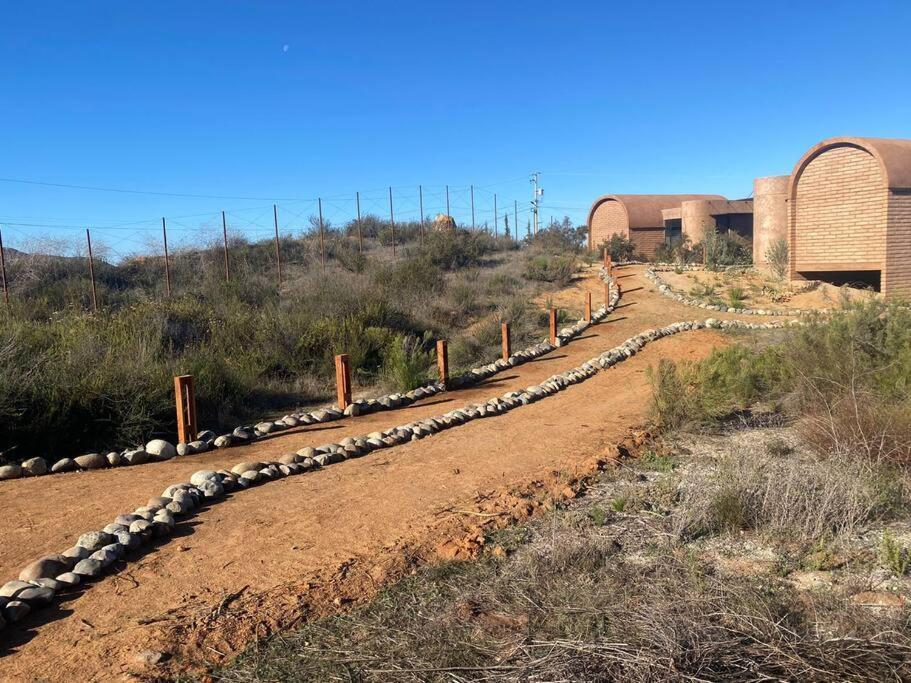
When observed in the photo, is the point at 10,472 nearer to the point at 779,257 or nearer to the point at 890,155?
the point at 890,155

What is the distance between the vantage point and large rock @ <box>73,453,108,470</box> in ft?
23.4

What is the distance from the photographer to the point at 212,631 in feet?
12.5

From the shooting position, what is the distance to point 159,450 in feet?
25.1

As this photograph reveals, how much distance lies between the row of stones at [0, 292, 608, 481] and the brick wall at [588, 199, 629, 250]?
84.8 ft

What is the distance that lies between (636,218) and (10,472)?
33511mm

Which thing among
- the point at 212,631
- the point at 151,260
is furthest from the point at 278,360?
the point at 151,260

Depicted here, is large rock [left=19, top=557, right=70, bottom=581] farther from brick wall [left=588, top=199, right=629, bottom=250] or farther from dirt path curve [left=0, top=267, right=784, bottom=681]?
brick wall [left=588, top=199, right=629, bottom=250]

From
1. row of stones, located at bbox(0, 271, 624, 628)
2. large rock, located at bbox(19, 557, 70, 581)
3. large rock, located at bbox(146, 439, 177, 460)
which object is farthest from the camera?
large rock, located at bbox(146, 439, 177, 460)

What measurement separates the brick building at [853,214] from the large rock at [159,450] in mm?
17023

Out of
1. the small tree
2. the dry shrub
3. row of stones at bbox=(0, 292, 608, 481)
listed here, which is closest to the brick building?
the small tree

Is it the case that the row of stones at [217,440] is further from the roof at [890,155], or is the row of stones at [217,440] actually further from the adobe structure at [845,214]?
the roof at [890,155]

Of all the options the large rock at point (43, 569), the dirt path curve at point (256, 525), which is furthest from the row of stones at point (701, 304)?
the large rock at point (43, 569)

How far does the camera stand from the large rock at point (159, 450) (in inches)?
300

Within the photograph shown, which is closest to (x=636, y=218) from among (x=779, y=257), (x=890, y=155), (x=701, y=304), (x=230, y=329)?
(x=779, y=257)
